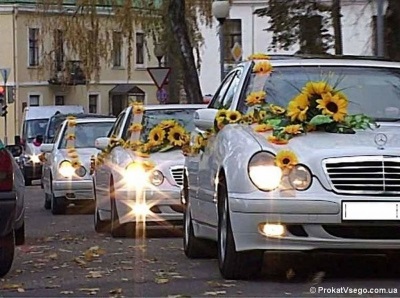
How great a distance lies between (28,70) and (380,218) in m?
56.8

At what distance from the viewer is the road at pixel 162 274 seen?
8.84 m

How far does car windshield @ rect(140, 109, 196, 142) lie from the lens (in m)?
15.6

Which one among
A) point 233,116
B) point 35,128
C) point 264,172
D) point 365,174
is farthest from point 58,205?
point 35,128

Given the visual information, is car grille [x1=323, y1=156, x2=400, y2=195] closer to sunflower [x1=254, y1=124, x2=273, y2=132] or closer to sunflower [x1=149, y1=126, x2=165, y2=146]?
sunflower [x1=254, y1=124, x2=273, y2=132]

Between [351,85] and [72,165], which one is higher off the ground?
[351,85]

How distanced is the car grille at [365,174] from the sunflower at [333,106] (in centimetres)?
70

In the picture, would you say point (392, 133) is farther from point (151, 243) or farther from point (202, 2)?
point (202, 2)

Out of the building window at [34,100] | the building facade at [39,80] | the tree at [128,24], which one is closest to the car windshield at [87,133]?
the tree at [128,24]

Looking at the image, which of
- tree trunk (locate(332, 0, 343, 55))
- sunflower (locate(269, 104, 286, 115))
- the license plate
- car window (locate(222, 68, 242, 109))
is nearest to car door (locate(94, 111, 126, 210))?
car window (locate(222, 68, 242, 109))

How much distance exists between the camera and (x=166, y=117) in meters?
A: 15.9

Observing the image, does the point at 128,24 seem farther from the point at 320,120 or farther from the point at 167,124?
the point at 320,120

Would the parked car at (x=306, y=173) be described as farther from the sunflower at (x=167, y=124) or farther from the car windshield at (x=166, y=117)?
the car windshield at (x=166, y=117)

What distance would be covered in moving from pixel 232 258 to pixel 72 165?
11.2m

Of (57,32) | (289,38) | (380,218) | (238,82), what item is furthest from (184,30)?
(380,218)
